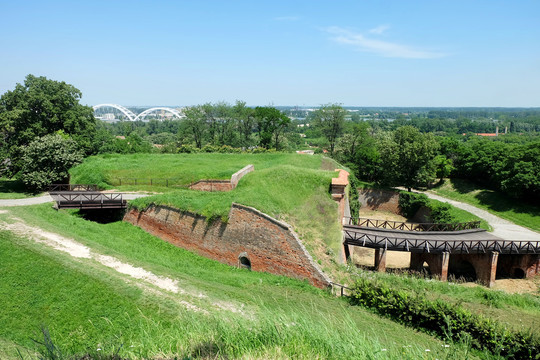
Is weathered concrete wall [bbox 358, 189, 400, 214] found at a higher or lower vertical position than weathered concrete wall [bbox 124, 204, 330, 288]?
lower

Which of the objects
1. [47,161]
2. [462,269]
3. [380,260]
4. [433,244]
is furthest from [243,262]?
[47,161]

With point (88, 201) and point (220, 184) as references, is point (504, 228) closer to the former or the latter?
point (220, 184)

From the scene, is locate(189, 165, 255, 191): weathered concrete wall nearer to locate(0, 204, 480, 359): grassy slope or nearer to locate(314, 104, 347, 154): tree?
locate(0, 204, 480, 359): grassy slope

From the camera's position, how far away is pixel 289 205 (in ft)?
59.1

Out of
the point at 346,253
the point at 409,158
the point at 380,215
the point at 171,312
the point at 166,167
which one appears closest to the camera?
the point at 171,312

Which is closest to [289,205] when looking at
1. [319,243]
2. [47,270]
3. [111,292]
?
[319,243]

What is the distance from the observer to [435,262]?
64.3 feet

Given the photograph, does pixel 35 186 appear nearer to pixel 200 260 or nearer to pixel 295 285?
pixel 200 260

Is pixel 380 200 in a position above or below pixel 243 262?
below

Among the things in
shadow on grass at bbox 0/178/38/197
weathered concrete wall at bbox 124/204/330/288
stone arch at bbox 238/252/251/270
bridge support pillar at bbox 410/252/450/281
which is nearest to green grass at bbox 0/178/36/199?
shadow on grass at bbox 0/178/38/197

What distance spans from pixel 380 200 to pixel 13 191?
3195cm

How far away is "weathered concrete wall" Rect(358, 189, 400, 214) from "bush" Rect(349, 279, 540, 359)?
24.2m

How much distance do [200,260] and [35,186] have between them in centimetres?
1562

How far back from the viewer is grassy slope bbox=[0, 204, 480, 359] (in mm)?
5895
